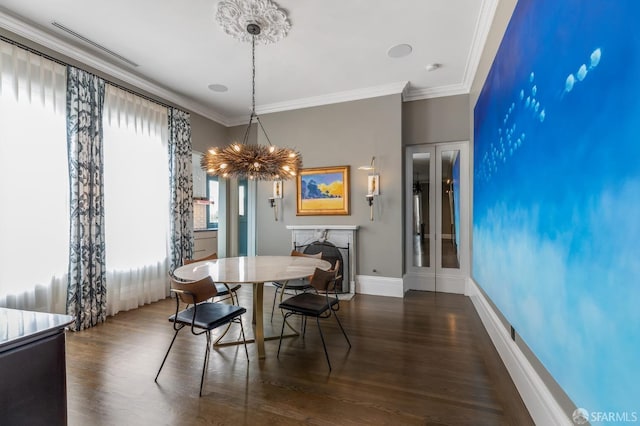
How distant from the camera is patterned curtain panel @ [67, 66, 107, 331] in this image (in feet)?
10.5

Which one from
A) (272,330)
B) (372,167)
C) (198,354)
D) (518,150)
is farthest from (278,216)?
(518,150)

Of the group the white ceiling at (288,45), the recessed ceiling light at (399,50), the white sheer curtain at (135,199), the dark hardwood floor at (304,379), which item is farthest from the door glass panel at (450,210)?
the white sheer curtain at (135,199)

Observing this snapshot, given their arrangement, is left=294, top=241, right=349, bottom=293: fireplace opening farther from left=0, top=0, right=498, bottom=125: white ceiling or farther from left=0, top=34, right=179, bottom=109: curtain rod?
left=0, top=34, right=179, bottom=109: curtain rod

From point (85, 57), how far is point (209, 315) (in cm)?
340

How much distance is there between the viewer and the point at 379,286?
4.55 meters

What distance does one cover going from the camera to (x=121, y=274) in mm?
3809

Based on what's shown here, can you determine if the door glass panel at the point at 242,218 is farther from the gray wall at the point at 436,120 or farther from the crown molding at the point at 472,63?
the crown molding at the point at 472,63

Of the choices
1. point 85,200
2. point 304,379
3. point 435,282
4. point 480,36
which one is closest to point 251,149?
point 304,379

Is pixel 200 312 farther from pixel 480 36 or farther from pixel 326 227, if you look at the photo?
pixel 480 36

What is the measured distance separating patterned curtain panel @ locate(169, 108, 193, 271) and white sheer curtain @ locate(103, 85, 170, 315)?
0.10 meters

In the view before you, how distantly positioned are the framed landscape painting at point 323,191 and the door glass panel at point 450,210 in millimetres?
1622

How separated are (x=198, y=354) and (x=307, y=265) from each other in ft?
4.17

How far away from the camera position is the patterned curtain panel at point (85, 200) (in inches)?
126

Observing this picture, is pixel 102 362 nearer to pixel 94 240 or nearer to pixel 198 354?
pixel 198 354
